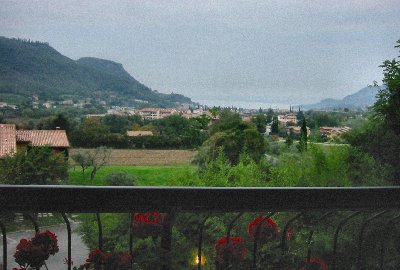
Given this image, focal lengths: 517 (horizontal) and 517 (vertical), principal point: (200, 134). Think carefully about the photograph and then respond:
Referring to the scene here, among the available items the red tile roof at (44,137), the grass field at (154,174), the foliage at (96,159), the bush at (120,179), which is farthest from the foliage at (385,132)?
the red tile roof at (44,137)

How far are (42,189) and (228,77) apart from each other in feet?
12.6

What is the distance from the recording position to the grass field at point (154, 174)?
4027 millimetres

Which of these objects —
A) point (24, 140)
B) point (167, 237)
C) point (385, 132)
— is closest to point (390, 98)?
point (385, 132)

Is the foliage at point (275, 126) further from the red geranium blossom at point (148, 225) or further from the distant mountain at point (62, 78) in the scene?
the red geranium blossom at point (148, 225)

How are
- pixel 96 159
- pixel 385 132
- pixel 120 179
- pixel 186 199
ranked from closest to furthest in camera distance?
pixel 186 199
pixel 120 179
pixel 96 159
pixel 385 132

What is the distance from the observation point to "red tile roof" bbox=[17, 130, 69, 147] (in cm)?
381

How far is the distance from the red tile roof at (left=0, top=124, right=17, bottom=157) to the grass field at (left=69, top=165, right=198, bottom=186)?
0.47 metres

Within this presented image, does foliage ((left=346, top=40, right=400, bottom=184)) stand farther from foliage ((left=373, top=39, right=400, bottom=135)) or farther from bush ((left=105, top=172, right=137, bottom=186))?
bush ((left=105, top=172, right=137, bottom=186))

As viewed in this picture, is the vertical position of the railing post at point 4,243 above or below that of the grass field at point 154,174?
above

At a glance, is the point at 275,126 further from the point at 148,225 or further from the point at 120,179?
the point at 148,225

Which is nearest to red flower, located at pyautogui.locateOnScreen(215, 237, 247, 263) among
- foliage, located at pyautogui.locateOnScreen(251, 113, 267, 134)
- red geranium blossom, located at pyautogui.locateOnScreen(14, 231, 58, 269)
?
red geranium blossom, located at pyautogui.locateOnScreen(14, 231, 58, 269)

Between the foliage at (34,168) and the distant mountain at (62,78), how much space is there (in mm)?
596

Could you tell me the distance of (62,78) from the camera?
4.51 m

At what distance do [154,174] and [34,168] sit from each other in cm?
96
